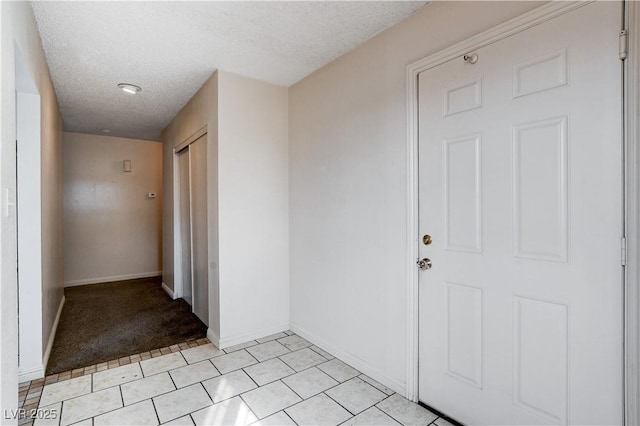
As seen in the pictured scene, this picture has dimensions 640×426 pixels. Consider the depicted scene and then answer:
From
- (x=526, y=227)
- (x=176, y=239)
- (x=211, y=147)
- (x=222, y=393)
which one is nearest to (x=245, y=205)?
(x=211, y=147)

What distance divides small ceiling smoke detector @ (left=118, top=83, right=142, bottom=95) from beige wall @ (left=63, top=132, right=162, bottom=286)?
268 cm

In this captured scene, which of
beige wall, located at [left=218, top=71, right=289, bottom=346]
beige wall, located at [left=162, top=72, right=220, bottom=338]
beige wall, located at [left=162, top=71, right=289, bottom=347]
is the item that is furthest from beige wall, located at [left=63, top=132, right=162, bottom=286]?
beige wall, located at [left=218, top=71, right=289, bottom=346]

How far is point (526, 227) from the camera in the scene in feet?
5.15

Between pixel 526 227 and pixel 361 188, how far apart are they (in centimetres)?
116

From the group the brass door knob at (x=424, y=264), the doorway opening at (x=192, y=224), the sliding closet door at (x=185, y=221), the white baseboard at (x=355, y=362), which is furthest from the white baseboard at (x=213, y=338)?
the brass door knob at (x=424, y=264)

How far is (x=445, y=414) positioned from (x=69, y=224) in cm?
590

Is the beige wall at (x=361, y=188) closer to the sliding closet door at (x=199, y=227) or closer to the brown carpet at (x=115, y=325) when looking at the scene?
the sliding closet door at (x=199, y=227)

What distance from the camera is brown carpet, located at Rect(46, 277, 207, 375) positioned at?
9.23 ft

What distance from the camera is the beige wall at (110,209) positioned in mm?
5250

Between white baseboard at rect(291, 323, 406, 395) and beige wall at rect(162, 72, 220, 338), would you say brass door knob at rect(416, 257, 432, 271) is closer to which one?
white baseboard at rect(291, 323, 406, 395)

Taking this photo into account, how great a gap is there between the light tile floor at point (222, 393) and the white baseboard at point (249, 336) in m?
0.15

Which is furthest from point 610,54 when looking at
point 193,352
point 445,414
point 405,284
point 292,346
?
point 193,352

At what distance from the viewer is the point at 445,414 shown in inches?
76.2

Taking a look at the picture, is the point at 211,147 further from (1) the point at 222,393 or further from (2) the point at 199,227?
(1) the point at 222,393
